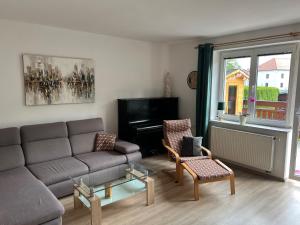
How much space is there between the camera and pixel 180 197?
2.97 m

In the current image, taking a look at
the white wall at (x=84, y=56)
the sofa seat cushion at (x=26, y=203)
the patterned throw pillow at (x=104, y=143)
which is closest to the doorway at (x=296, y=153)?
the white wall at (x=84, y=56)

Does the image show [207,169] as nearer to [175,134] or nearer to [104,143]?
[175,134]

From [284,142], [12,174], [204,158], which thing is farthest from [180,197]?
[12,174]

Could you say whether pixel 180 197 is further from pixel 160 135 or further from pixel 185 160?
pixel 160 135

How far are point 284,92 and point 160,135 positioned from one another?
7.62ft

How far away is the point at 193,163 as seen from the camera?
3.25 metres

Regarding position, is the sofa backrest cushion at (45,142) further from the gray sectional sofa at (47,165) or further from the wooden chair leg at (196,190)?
the wooden chair leg at (196,190)

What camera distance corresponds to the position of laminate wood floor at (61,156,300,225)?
247cm

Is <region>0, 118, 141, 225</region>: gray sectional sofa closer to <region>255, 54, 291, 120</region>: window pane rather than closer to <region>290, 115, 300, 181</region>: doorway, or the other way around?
<region>255, 54, 291, 120</region>: window pane

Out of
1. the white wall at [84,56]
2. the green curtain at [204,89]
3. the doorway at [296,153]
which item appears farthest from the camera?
the green curtain at [204,89]

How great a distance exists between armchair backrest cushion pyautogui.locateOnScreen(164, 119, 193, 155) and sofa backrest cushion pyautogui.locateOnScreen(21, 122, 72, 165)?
1588 mm

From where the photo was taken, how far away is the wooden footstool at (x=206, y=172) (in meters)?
2.86

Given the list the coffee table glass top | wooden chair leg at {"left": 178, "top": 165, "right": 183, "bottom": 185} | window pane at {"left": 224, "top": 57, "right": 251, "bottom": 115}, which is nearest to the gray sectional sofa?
the coffee table glass top

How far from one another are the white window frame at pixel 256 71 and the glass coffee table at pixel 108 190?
2.27 meters
